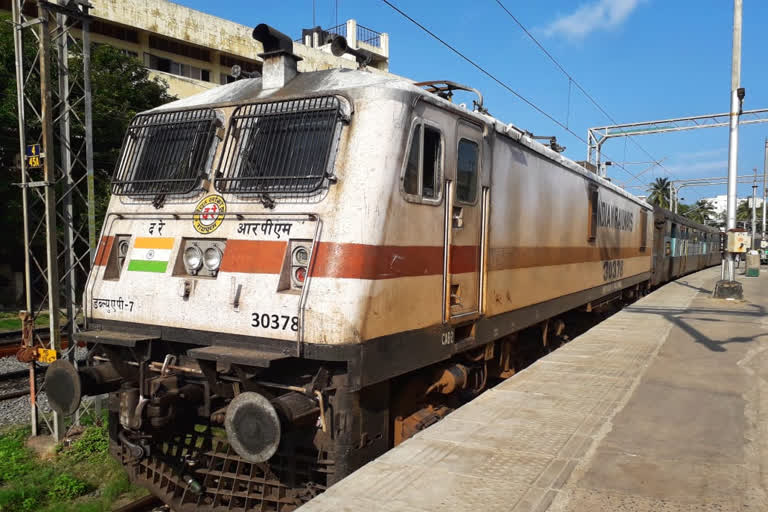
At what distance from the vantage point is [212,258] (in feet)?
15.0

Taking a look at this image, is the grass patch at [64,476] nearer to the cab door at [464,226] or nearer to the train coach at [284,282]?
the train coach at [284,282]

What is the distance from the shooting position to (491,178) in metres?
5.79

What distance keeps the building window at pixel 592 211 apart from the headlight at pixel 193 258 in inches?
281

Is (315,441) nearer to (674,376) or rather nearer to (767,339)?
(674,376)

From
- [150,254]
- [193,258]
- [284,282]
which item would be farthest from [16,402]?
[284,282]

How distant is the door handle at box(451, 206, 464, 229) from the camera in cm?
517

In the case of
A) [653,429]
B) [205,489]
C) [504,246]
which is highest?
[504,246]

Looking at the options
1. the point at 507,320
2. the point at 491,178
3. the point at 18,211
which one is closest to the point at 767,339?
the point at 507,320

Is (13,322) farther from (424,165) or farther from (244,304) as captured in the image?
(424,165)

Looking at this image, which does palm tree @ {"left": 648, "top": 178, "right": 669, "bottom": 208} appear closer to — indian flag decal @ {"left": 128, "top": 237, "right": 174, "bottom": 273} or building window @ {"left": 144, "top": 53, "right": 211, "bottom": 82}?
building window @ {"left": 144, "top": 53, "right": 211, "bottom": 82}

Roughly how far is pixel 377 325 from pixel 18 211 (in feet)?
61.0

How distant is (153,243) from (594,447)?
12.2 feet

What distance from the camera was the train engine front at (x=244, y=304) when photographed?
4.02 metres

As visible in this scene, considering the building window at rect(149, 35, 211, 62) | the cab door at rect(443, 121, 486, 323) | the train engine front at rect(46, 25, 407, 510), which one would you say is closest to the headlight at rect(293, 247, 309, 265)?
the train engine front at rect(46, 25, 407, 510)
